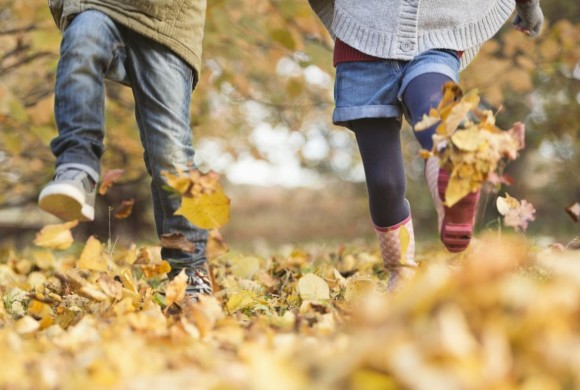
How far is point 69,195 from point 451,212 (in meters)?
1.01

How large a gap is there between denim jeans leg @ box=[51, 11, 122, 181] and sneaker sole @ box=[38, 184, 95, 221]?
156 millimetres

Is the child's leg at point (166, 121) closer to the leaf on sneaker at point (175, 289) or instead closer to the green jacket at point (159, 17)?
the green jacket at point (159, 17)

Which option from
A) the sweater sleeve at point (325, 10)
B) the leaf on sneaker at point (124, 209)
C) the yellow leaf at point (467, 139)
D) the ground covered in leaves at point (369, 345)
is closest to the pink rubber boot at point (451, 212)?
the yellow leaf at point (467, 139)

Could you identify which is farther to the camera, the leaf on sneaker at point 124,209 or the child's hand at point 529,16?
the child's hand at point 529,16

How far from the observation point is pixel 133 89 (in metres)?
2.25

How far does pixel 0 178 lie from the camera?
5.21 m

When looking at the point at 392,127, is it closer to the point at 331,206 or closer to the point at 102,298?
the point at 102,298

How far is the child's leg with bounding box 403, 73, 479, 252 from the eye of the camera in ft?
6.18

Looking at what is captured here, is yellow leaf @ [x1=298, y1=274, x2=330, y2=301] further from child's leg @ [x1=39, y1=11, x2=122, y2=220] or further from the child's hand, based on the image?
the child's hand


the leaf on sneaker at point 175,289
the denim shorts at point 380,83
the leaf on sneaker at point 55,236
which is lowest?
the leaf on sneaker at point 175,289

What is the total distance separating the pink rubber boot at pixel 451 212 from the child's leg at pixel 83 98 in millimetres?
940

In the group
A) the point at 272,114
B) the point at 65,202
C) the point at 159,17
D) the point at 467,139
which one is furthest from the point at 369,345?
the point at 272,114

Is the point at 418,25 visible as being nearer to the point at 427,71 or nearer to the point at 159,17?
the point at 427,71

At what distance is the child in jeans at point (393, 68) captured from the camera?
2123mm
